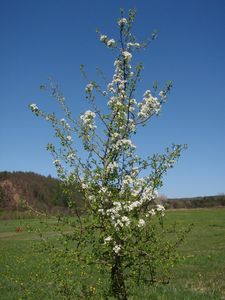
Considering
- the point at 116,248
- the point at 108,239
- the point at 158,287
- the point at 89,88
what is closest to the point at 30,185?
the point at 158,287

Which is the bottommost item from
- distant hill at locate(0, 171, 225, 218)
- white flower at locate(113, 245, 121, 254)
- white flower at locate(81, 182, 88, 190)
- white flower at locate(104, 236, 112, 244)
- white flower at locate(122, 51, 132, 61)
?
white flower at locate(113, 245, 121, 254)

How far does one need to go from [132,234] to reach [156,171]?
122cm

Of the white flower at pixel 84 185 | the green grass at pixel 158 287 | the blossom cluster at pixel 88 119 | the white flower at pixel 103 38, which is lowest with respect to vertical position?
the green grass at pixel 158 287

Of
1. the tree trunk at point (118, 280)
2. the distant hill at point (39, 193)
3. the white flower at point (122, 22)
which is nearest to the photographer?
the tree trunk at point (118, 280)

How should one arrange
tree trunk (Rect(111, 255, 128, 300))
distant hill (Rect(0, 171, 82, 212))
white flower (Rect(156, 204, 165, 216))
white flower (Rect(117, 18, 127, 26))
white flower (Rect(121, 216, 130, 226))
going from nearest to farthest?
white flower (Rect(121, 216, 130, 226)), white flower (Rect(156, 204, 165, 216)), tree trunk (Rect(111, 255, 128, 300)), white flower (Rect(117, 18, 127, 26)), distant hill (Rect(0, 171, 82, 212))

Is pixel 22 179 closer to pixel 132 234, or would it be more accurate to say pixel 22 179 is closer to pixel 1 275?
pixel 1 275

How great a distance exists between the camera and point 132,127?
24.7 ft

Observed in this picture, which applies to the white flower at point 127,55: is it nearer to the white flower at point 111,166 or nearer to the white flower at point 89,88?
the white flower at point 89,88

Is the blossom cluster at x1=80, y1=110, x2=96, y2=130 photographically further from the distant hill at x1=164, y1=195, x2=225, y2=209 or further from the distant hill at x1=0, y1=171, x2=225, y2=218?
the distant hill at x1=164, y1=195, x2=225, y2=209

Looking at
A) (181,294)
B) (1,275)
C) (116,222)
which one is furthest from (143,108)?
(1,275)

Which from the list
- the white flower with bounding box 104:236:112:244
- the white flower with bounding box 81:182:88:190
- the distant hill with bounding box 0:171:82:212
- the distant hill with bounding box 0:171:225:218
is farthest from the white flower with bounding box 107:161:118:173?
the distant hill with bounding box 0:171:82:212

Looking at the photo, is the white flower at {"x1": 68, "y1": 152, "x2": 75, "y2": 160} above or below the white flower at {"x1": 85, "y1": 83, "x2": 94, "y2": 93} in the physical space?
below

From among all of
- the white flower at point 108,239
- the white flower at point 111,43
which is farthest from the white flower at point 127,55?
the white flower at point 108,239

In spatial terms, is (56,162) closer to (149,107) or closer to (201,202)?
(149,107)
